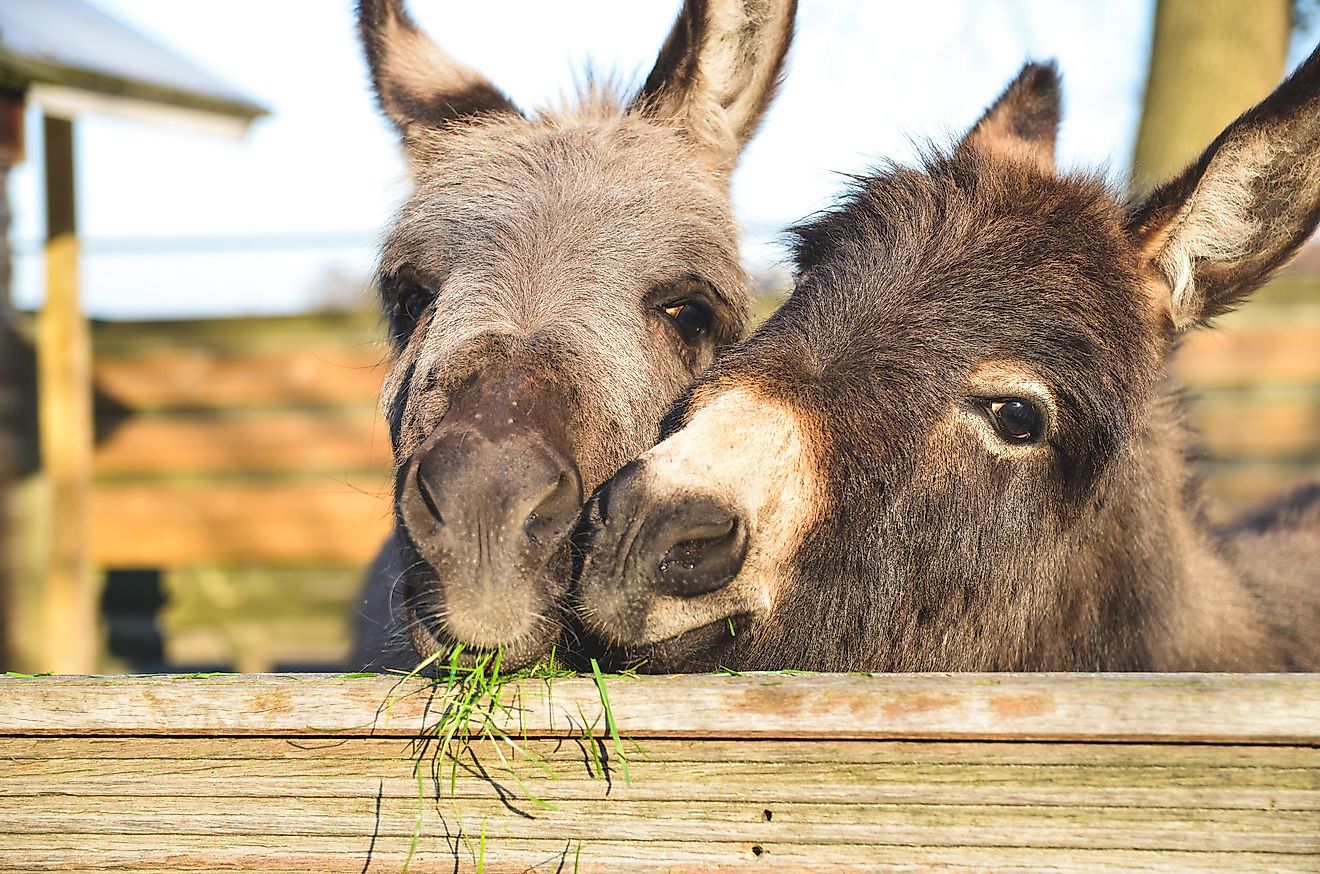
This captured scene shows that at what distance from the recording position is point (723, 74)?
3.46 meters

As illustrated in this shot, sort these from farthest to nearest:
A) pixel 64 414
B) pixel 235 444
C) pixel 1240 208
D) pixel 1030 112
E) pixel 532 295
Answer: pixel 235 444, pixel 64 414, pixel 1030 112, pixel 532 295, pixel 1240 208

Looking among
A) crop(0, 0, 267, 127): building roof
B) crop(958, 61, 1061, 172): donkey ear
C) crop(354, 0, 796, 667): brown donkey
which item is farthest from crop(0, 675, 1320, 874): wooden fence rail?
crop(0, 0, 267, 127): building roof

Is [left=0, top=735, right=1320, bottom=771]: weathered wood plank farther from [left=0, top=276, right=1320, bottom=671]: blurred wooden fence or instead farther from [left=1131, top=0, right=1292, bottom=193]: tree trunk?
[left=0, top=276, right=1320, bottom=671]: blurred wooden fence

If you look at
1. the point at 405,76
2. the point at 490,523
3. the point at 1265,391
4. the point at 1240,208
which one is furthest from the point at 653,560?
the point at 1265,391

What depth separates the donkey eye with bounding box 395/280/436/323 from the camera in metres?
3.05

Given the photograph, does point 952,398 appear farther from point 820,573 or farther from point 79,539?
point 79,539

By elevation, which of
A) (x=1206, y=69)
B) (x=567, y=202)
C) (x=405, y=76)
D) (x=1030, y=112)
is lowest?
(x=567, y=202)

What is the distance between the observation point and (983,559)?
243cm

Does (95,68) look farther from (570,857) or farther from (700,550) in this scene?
(570,857)

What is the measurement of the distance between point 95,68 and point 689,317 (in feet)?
18.6

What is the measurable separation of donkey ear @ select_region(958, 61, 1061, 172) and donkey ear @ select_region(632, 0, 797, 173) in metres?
0.79

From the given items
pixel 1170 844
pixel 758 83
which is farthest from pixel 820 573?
pixel 758 83

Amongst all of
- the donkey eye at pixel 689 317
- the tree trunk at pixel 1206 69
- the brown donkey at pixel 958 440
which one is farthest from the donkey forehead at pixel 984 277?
the tree trunk at pixel 1206 69

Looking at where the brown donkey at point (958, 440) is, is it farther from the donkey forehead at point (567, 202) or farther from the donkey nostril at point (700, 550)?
the donkey forehead at point (567, 202)
